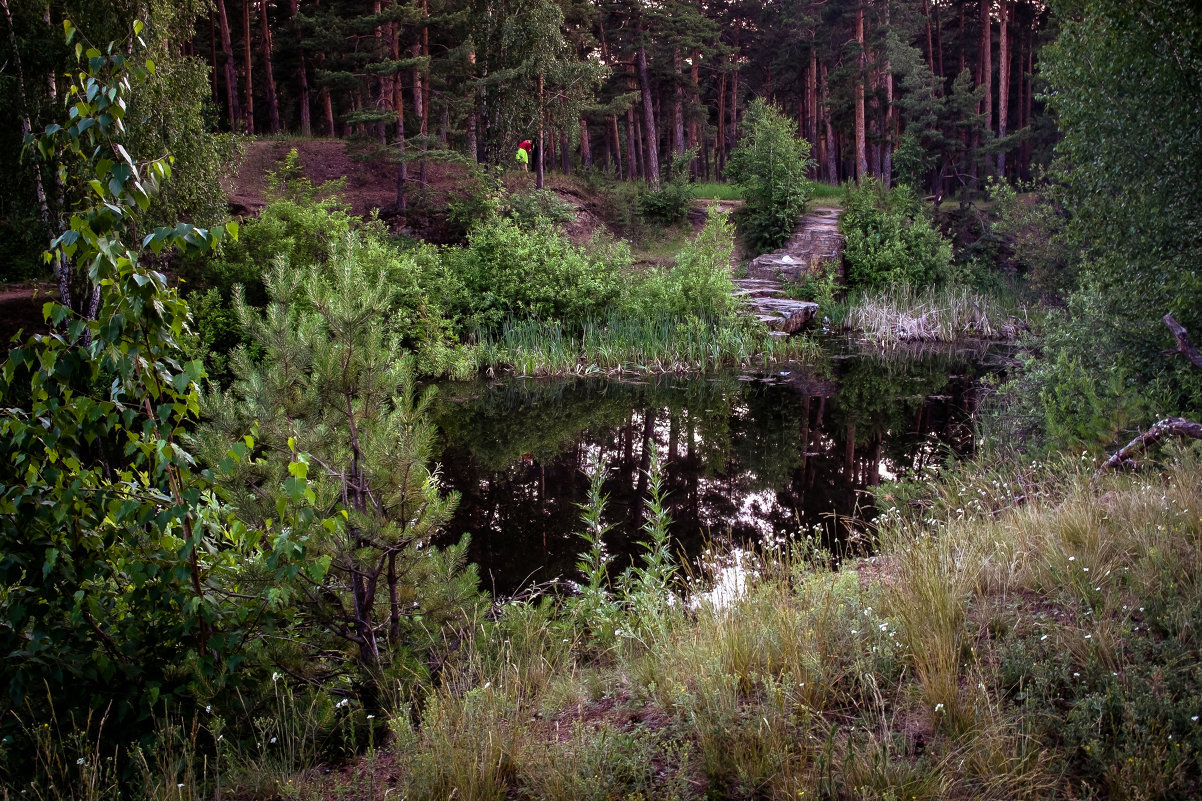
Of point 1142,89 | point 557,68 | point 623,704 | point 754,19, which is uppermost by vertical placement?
point 754,19

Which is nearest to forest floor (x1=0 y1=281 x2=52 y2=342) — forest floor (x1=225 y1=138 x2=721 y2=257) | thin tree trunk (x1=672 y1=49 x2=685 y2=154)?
forest floor (x1=225 y1=138 x2=721 y2=257)

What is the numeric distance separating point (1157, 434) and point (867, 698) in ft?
11.2

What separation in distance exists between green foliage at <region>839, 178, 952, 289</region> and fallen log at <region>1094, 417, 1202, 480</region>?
17.0 meters

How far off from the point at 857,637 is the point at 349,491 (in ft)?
7.83

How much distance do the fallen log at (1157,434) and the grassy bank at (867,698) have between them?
2.83 ft

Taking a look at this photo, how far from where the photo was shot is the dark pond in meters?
6.81

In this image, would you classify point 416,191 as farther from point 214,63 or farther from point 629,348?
point 214,63

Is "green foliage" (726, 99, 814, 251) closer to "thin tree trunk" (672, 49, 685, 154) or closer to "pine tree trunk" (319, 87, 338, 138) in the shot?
"thin tree trunk" (672, 49, 685, 154)

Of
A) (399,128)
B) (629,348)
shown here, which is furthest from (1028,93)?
(629,348)

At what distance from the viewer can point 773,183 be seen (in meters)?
24.9

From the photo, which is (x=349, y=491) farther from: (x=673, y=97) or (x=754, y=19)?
(x=754, y=19)

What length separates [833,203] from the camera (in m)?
27.3

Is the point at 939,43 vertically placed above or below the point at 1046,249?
above

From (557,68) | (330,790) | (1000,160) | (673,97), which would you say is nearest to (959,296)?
(1000,160)
